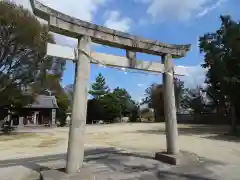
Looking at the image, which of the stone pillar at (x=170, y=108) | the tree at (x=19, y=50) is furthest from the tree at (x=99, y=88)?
the stone pillar at (x=170, y=108)

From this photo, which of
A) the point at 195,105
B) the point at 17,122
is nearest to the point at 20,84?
the point at 17,122

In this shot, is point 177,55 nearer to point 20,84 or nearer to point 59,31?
point 59,31

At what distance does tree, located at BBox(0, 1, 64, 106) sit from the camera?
20766 mm

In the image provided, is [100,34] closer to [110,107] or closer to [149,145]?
[149,145]

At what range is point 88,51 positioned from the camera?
6281mm

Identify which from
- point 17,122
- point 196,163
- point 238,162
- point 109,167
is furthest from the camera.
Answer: point 17,122

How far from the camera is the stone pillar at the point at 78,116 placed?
5.72 metres

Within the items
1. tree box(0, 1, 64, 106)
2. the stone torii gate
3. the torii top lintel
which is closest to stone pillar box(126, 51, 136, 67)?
the stone torii gate

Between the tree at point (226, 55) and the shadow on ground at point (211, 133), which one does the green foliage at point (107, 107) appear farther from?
the tree at point (226, 55)

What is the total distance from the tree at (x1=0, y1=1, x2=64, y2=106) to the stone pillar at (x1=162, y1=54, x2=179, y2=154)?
16.3 m

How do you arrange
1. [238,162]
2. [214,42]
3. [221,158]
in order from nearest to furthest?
[238,162] → [221,158] → [214,42]

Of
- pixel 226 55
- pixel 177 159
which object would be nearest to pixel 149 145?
pixel 177 159

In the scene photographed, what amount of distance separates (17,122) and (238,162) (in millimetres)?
33578

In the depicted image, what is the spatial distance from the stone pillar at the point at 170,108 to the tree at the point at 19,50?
1631 centimetres
